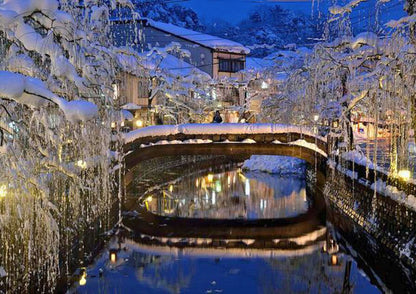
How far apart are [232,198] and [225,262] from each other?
11.5m

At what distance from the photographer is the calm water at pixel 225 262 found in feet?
42.9

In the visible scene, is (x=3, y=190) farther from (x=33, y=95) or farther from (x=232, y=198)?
(x=232, y=198)

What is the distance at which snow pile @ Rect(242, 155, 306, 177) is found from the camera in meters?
37.2

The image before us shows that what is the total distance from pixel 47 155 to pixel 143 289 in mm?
5761

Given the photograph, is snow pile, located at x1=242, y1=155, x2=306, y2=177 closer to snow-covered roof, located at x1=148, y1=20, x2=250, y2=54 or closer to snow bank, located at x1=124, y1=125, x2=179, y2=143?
snow bank, located at x1=124, y1=125, x2=179, y2=143

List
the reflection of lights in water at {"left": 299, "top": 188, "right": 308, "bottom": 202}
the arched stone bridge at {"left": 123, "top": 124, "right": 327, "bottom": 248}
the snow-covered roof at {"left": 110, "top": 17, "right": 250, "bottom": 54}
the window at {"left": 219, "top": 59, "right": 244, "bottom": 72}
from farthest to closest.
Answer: the window at {"left": 219, "top": 59, "right": 244, "bottom": 72}, the snow-covered roof at {"left": 110, "top": 17, "right": 250, "bottom": 54}, the reflection of lights in water at {"left": 299, "top": 188, "right": 308, "bottom": 202}, the arched stone bridge at {"left": 123, "top": 124, "right": 327, "bottom": 248}

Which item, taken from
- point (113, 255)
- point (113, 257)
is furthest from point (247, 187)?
point (113, 257)

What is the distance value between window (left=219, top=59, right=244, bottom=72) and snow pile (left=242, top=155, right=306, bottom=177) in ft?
48.9

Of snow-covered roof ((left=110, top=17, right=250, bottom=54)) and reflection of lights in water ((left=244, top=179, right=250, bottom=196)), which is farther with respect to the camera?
snow-covered roof ((left=110, top=17, right=250, bottom=54))

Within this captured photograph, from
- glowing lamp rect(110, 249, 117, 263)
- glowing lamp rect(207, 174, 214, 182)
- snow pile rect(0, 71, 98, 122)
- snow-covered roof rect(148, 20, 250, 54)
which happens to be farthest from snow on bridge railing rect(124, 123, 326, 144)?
snow-covered roof rect(148, 20, 250, 54)

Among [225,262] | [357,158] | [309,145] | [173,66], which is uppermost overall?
[173,66]

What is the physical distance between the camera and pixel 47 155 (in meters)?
8.47

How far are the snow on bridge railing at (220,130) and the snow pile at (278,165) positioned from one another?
11.0m

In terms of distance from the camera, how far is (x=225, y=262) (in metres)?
15.4
